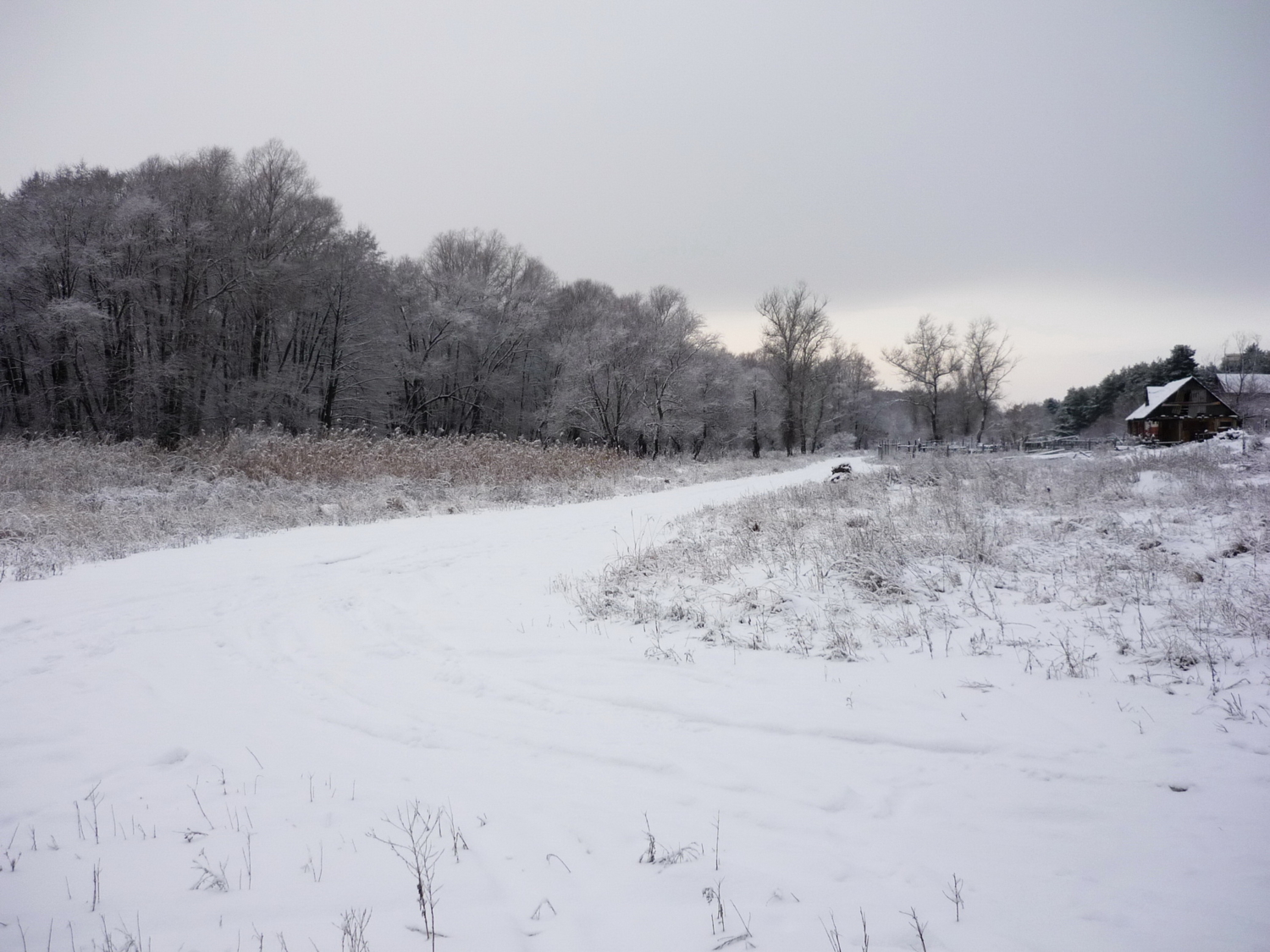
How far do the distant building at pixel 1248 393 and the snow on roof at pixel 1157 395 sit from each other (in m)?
2.24

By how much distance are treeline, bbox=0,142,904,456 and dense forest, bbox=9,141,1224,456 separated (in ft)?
0.38

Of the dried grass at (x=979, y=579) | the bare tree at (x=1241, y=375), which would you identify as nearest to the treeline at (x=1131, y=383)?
the bare tree at (x=1241, y=375)

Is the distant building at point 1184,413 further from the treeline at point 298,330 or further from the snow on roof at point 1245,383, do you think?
the treeline at point 298,330

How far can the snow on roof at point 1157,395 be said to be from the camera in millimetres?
46344

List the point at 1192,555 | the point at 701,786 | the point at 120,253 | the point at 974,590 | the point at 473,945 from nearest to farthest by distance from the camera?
1. the point at 473,945
2. the point at 701,786
3. the point at 974,590
4. the point at 1192,555
5. the point at 120,253

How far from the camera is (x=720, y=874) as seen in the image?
8.11ft

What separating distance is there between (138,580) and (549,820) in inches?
275

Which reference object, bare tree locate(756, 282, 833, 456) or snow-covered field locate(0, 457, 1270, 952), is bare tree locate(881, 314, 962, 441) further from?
snow-covered field locate(0, 457, 1270, 952)

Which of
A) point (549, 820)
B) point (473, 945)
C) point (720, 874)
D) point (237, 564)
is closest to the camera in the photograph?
point (473, 945)

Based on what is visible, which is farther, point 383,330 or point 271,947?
point 383,330

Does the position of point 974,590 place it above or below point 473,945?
above

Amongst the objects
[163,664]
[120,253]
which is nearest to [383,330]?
[120,253]

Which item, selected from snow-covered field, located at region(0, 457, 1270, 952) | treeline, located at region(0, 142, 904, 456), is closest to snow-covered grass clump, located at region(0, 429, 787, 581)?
snow-covered field, located at region(0, 457, 1270, 952)

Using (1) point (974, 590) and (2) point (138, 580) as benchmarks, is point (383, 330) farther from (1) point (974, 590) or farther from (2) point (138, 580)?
(1) point (974, 590)
